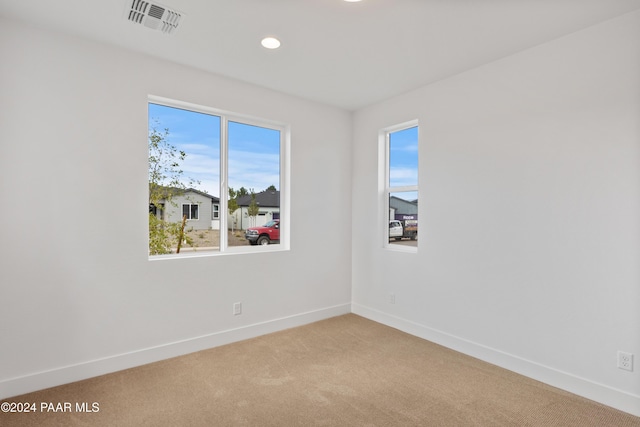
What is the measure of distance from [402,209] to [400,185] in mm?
281

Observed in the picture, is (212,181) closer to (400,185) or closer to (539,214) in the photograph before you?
(400,185)

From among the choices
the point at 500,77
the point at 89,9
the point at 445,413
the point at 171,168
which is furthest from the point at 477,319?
the point at 89,9

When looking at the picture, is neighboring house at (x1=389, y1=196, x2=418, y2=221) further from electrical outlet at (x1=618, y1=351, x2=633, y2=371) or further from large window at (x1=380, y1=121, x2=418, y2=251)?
electrical outlet at (x1=618, y1=351, x2=633, y2=371)

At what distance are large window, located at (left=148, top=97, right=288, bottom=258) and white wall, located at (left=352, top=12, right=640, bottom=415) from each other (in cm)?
158

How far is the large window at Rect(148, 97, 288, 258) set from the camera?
10.1ft

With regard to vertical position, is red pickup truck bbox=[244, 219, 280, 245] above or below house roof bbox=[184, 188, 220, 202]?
below

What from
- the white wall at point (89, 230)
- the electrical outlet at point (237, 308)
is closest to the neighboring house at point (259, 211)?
the white wall at point (89, 230)

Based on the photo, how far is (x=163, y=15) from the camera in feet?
7.39

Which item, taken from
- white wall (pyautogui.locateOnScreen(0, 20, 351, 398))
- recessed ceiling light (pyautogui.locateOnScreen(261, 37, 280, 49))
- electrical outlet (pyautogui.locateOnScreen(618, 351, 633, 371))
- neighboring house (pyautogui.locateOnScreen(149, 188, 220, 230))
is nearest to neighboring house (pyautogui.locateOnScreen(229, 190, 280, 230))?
neighboring house (pyautogui.locateOnScreen(149, 188, 220, 230))

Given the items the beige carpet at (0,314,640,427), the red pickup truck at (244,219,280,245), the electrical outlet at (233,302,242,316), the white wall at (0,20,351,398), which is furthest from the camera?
the red pickup truck at (244,219,280,245)

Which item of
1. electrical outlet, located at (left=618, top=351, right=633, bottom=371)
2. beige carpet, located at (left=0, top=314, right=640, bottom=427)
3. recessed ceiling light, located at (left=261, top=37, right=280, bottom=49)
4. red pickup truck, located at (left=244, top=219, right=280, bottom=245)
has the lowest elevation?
beige carpet, located at (left=0, top=314, right=640, bottom=427)

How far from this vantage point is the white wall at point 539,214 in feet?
7.31

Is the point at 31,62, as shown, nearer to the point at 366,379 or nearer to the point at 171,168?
the point at 171,168

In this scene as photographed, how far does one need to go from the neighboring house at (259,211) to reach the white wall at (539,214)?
1571 millimetres
